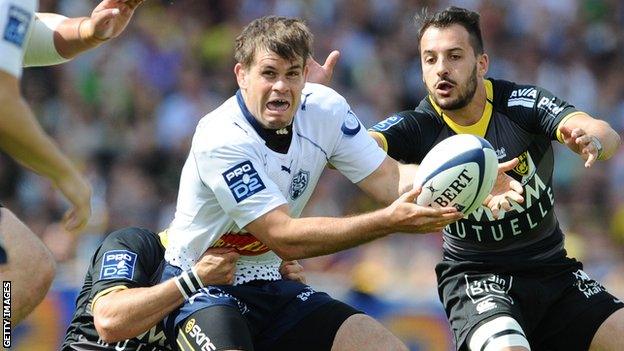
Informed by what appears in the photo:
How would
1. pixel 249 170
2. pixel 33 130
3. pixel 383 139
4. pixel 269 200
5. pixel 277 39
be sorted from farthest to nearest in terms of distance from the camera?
pixel 383 139
pixel 277 39
pixel 249 170
pixel 269 200
pixel 33 130

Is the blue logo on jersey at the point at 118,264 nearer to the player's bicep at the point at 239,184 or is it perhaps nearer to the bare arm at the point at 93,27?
the player's bicep at the point at 239,184

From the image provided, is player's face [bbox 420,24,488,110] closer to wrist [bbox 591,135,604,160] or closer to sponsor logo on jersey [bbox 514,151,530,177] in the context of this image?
sponsor logo on jersey [bbox 514,151,530,177]

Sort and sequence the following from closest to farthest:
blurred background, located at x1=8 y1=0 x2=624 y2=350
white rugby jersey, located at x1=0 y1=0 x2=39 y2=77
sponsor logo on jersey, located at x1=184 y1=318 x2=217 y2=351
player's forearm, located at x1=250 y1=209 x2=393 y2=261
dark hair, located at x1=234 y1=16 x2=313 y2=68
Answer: white rugby jersey, located at x1=0 y1=0 x2=39 y2=77 → player's forearm, located at x1=250 y1=209 x2=393 y2=261 → sponsor logo on jersey, located at x1=184 y1=318 x2=217 y2=351 → dark hair, located at x1=234 y1=16 x2=313 y2=68 → blurred background, located at x1=8 y1=0 x2=624 y2=350

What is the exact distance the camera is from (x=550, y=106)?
23.3ft

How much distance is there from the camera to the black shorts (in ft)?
23.0

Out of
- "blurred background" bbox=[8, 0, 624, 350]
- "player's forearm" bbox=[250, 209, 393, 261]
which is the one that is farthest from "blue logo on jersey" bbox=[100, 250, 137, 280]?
"blurred background" bbox=[8, 0, 624, 350]

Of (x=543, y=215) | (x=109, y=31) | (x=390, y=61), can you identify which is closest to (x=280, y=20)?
(x=109, y=31)

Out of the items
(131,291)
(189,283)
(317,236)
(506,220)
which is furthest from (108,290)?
(506,220)

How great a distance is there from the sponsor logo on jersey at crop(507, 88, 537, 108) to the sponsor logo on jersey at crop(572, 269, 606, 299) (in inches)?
43.3

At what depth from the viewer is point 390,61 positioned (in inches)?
568

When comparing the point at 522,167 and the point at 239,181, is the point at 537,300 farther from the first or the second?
the point at 239,181

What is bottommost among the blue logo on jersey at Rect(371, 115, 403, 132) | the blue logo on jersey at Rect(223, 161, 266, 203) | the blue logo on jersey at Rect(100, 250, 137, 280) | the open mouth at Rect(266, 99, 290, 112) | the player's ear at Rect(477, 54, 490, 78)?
the blue logo on jersey at Rect(100, 250, 137, 280)

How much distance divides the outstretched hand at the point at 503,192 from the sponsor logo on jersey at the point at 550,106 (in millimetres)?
570

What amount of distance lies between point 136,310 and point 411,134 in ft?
6.77
